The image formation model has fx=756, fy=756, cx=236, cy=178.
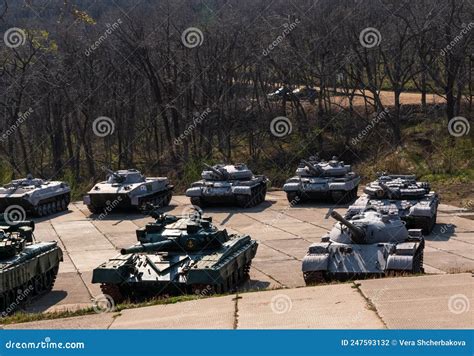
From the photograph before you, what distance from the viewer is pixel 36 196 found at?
28.2m

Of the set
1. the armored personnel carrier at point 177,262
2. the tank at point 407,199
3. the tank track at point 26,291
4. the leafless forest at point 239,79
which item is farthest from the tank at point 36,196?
the armored personnel carrier at point 177,262

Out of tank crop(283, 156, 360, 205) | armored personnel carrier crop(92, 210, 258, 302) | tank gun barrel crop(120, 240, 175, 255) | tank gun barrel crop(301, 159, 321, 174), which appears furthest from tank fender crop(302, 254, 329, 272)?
tank gun barrel crop(301, 159, 321, 174)

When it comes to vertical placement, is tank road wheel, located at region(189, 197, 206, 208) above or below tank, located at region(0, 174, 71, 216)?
below

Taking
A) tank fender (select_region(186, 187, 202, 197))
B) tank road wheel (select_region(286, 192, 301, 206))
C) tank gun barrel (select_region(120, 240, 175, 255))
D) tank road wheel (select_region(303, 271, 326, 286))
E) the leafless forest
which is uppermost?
the leafless forest

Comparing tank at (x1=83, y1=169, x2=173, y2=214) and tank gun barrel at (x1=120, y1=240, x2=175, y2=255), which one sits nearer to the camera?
tank gun barrel at (x1=120, y1=240, x2=175, y2=255)

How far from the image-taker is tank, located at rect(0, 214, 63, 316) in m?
14.5

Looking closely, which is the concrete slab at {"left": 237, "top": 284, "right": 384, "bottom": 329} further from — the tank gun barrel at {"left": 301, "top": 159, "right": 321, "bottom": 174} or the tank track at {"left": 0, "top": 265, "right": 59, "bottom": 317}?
the tank gun barrel at {"left": 301, "top": 159, "right": 321, "bottom": 174}

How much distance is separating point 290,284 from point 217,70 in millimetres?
28202

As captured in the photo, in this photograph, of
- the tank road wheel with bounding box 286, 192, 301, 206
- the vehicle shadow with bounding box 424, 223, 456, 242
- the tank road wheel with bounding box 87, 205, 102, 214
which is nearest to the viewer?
the vehicle shadow with bounding box 424, 223, 456, 242

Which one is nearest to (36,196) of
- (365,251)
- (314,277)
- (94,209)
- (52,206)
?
(52,206)

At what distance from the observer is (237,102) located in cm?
4359

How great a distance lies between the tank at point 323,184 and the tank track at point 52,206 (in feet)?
29.3

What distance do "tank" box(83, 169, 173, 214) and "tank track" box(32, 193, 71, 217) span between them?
1.77m

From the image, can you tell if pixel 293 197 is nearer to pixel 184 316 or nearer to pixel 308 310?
pixel 308 310
